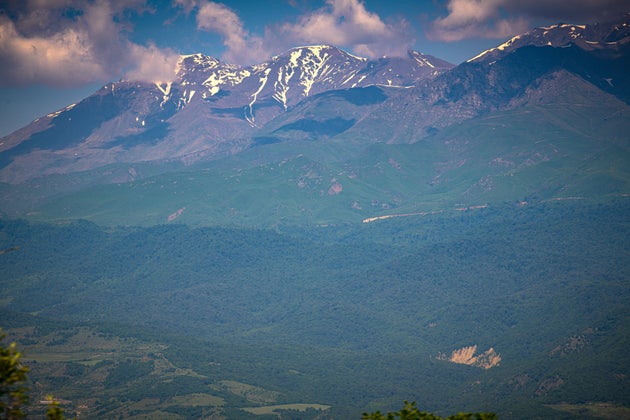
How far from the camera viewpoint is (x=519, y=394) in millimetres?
197875

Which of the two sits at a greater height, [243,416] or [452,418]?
[452,418]


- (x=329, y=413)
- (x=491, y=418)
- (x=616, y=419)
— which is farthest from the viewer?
(x=329, y=413)

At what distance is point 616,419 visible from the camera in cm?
16962

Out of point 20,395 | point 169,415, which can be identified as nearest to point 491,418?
point 20,395

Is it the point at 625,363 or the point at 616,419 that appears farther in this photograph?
the point at 625,363

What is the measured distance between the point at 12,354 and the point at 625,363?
171732 mm

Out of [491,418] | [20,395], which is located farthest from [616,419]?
[20,395]

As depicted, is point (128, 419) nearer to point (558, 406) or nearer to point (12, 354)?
point (558, 406)

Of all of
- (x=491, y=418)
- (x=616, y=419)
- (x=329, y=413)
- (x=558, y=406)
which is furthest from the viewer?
(x=329, y=413)

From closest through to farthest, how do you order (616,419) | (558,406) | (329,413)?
(616,419), (558,406), (329,413)

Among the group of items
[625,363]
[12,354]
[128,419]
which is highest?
[12,354]

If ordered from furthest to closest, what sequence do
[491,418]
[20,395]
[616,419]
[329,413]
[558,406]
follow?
[329,413] < [558,406] < [616,419] < [491,418] < [20,395]

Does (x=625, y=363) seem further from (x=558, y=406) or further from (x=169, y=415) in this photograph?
(x=169, y=415)

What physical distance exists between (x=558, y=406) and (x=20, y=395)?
152 metres
